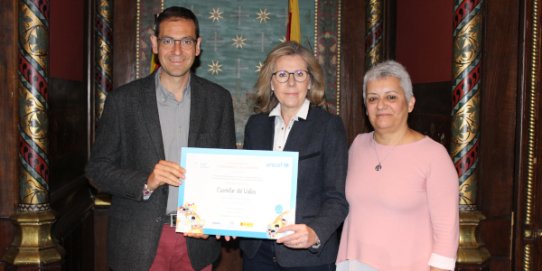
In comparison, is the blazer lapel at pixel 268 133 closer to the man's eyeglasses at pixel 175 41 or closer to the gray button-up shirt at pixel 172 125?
the gray button-up shirt at pixel 172 125

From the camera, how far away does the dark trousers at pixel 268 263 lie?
235 cm

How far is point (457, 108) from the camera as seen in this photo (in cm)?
324

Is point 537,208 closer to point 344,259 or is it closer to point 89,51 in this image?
point 344,259

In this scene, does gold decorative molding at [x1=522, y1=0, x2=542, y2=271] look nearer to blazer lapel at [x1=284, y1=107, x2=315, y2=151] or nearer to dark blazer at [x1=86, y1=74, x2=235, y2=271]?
blazer lapel at [x1=284, y1=107, x2=315, y2=151]

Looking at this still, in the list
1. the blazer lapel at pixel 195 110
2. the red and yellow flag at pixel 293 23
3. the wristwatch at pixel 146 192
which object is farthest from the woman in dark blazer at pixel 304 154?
the red and yellow flag at pixel 293 23

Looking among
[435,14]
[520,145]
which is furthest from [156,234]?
[435,14]

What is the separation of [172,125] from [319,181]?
702 millimetres

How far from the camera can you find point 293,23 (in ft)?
15.6

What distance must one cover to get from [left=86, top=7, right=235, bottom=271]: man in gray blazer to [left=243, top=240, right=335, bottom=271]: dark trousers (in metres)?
0.25

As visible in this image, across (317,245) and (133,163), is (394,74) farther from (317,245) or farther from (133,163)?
(133,163)

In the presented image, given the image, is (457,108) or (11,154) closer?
(11,154)

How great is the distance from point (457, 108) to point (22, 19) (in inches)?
98.2

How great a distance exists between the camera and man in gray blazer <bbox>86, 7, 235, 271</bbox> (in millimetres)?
2367

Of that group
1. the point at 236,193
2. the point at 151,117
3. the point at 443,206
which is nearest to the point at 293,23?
the point at 151,117
